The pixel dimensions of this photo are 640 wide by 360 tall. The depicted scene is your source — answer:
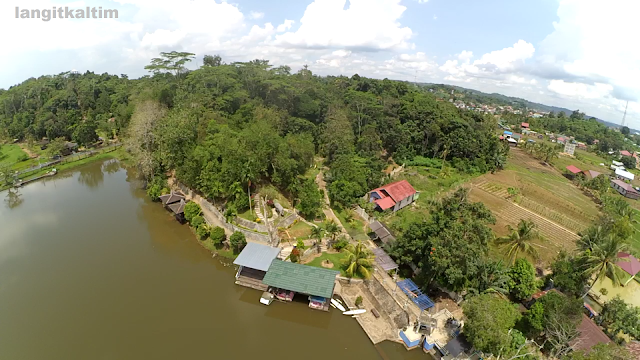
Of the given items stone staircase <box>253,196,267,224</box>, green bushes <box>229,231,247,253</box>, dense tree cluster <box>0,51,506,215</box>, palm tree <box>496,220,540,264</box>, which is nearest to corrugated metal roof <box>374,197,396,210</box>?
dense tree cluster <box>0,51,506,215</box>

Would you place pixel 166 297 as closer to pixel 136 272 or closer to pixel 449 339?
pixel 136 272

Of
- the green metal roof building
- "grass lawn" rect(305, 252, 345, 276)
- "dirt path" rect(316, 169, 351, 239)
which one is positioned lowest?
"grass lawn" rect(305, 252, 345, 276)

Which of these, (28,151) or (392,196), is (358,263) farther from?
(28,151)

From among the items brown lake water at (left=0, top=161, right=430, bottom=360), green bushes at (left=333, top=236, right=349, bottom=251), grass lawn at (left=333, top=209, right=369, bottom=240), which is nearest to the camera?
brown lake water at (left=0, top=161, right=430, bottom=360)

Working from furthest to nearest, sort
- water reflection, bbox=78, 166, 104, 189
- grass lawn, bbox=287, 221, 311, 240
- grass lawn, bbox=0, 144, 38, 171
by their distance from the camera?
grass lawn, bbox=0, 144, 38, 171
water reflection, bbox=78, 166, 104, 189
grass lawn, bbox=287, 221, 311, 240

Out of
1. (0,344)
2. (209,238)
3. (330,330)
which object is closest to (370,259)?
(330,330)

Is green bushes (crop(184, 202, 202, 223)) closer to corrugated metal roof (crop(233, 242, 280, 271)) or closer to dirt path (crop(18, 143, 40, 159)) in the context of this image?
corrugated metal roof (crop(233, 242, 280, 271))


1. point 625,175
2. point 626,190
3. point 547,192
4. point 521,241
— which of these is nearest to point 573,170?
point 626,190

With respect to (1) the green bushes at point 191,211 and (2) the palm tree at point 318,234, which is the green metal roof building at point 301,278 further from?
(1) the green bushes at point 191,211
